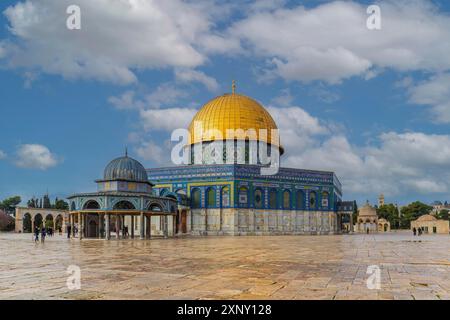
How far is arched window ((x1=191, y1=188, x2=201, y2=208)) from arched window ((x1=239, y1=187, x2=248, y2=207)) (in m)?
4.34

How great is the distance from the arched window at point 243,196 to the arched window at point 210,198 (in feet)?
8.82

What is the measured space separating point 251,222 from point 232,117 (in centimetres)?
1211

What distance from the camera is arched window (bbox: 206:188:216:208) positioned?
156 ft

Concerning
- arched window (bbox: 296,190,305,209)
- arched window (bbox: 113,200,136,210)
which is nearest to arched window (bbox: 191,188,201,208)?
arched window (bbox: 296,190,305,209)

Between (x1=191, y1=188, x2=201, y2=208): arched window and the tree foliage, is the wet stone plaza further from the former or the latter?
the tree foliage

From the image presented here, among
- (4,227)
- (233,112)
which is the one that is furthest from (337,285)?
(4,227)

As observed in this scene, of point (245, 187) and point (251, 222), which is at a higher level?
point (245, 187)

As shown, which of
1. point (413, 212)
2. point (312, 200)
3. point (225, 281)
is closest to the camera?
point (225, 281)

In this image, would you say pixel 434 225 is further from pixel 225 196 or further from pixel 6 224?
pixel 6 224

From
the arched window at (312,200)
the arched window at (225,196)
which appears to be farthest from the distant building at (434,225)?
the arched window at (225,196)

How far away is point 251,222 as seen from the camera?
46750 mm

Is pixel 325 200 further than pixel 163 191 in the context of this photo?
Yes

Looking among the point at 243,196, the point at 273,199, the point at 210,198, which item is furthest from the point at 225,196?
the point at 273,199

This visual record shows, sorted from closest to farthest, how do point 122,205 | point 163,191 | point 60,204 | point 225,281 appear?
point 225,281 → point 122,205 → point 163,191 → point 60,204
